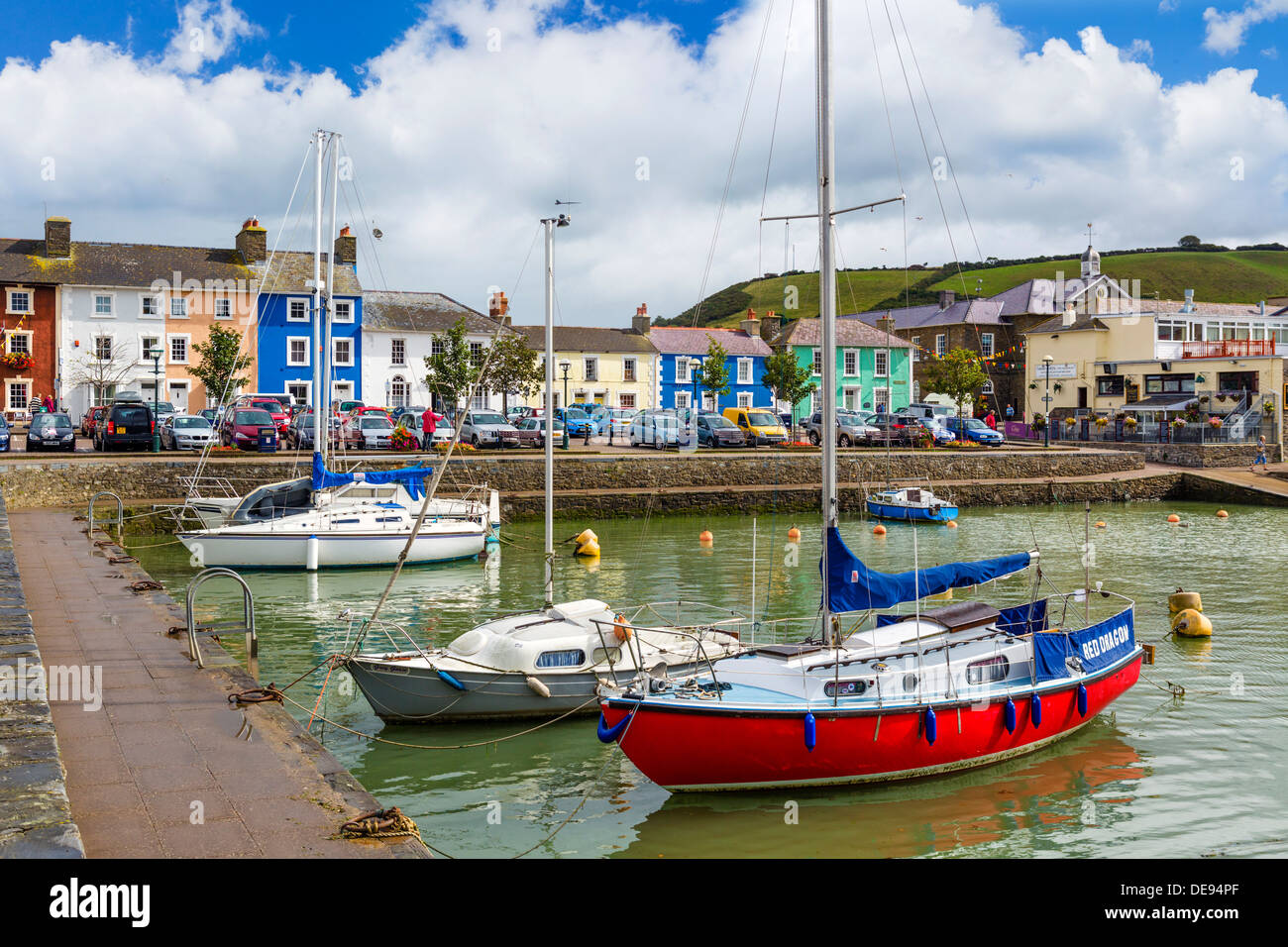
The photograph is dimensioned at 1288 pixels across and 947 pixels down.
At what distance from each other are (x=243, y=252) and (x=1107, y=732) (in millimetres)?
56869

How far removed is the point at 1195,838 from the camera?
36.4 ft

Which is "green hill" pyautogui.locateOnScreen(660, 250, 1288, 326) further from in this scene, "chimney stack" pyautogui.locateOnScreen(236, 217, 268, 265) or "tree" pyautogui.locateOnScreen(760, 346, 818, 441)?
"chimney stack" pyautogui.locateOnScreen(236, 217, 268, 265)

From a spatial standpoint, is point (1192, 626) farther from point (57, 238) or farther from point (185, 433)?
point (57, 238)

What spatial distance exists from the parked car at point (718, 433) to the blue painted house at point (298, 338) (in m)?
21.1

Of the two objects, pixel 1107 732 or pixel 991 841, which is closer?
pixel 991 841

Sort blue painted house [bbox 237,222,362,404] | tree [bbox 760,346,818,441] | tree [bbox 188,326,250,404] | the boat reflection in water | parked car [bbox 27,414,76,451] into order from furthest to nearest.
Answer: tree [bbox 760,346,818,441]
blue painted house [bbox 237,222,362,404]
tree [bbox 188,326,250,404]
parked car [bbox 27,414,76,451]
the boat reflection in water

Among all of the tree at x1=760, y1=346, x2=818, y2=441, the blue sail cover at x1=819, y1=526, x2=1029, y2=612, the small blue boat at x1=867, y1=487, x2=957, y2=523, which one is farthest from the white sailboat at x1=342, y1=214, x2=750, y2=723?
the tree at x1=760, y1=346, x2=818, y2=441

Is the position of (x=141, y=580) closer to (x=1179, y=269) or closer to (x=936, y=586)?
(x=936, y=586)

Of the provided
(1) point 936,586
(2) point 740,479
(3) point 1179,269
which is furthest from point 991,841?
(3) point 1179,269

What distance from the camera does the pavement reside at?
779 centimetres

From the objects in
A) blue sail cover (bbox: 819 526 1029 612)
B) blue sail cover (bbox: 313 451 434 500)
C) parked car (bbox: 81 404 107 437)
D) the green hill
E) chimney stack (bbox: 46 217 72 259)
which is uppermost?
the green hill

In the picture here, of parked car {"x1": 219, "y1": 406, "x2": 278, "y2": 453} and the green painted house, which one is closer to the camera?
parked car {"x1": 219, "y1": 406, "x2": 278, "y2": 453}

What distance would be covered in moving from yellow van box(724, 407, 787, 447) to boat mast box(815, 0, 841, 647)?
115 feet
